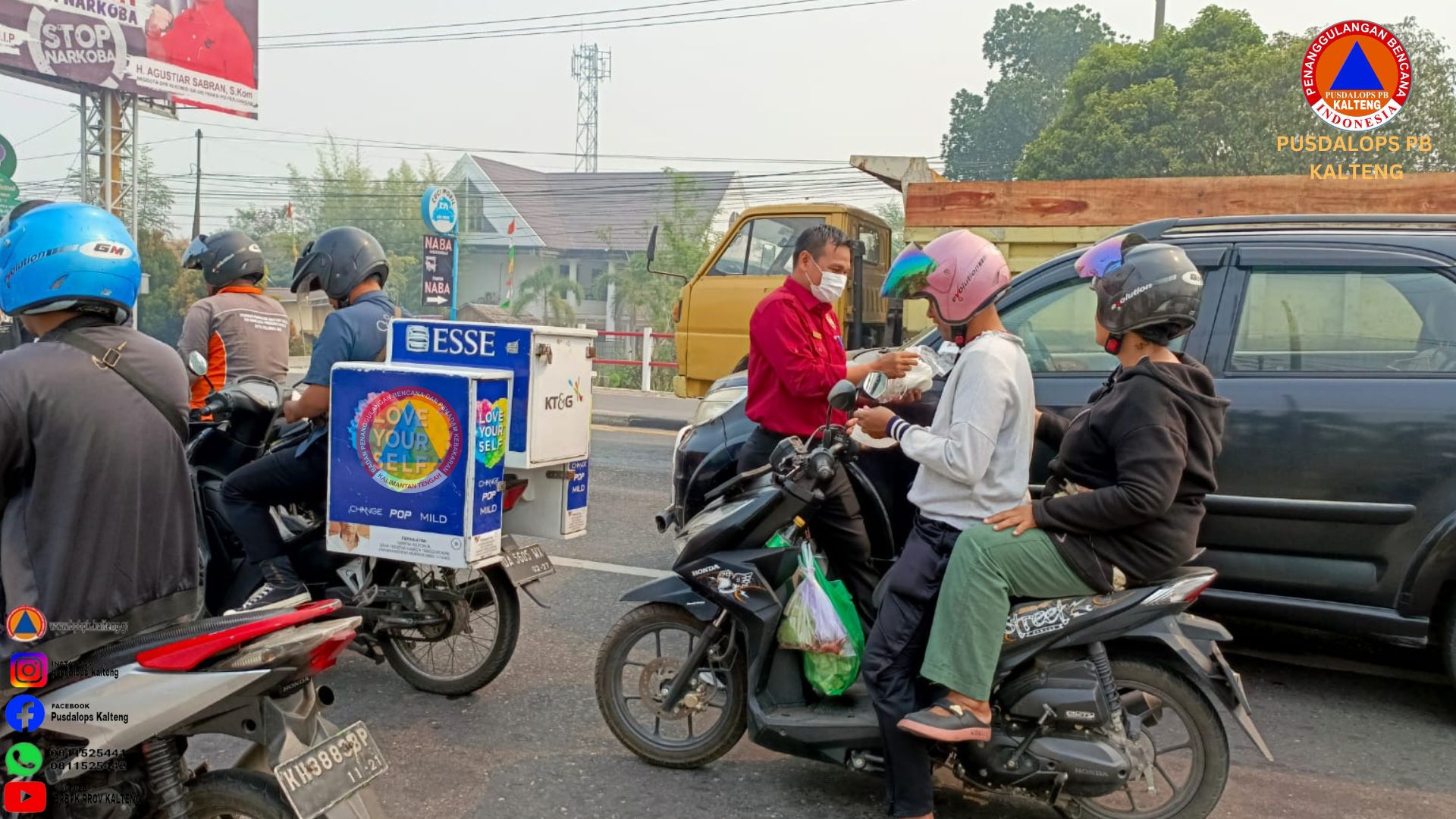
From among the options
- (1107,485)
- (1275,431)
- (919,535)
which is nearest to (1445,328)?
(1275,431)

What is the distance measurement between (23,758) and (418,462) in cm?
166

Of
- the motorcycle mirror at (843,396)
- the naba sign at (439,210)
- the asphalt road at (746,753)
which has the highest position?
the naba sign at (439,210)

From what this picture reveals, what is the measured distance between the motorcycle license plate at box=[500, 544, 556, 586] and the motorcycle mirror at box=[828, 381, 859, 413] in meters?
1.57

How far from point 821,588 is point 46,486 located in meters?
2.17

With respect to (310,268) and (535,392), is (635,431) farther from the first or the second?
(535,392)

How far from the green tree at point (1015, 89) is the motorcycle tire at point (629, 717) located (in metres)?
51.3

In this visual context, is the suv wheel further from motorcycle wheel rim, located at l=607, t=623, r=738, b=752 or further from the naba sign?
the naba sign

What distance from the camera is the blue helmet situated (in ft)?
8.10

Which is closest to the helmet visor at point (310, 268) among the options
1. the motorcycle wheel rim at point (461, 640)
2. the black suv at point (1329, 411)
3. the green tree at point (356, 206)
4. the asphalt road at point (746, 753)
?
the motorcycle wheel rim at point (461, 640)

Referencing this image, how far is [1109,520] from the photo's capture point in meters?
3.05

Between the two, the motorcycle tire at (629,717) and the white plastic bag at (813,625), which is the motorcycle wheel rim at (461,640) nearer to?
the motorcycle tire at (629,717)

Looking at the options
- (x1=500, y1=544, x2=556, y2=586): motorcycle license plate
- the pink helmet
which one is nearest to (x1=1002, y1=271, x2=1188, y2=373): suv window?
the pink helmet

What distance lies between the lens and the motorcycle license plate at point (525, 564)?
14.0 ft

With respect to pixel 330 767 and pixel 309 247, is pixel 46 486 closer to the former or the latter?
pixel 330 767
